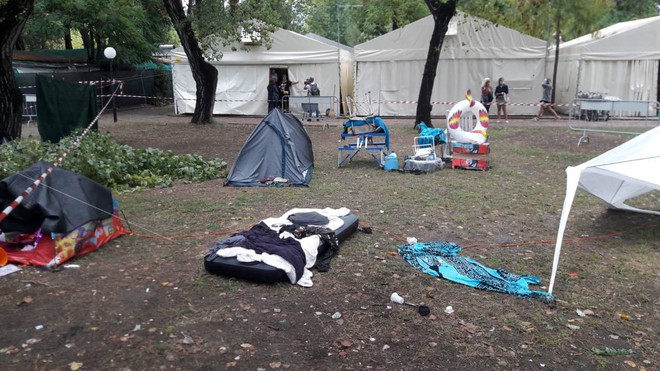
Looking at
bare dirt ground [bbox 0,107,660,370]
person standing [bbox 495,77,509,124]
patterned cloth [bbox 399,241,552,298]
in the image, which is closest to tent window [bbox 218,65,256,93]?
person standing [bbox 495,77,509,124]

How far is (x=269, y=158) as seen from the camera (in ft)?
31.4

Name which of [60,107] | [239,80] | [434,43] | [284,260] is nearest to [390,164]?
[284,260]

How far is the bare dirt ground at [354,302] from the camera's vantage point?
3943 mm

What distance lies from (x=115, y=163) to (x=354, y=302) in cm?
623

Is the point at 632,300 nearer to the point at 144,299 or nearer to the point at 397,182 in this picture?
the point at 144,299

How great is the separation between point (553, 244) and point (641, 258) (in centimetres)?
92

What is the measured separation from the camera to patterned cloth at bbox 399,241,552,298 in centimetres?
513

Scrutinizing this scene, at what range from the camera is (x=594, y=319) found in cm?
463

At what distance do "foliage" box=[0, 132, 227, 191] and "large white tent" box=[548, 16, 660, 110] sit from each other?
15.4m

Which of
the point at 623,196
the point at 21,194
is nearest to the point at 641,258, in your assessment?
the point at 623,196

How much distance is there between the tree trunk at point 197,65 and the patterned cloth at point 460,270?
1259 cm

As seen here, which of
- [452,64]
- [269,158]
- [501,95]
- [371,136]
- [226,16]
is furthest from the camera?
[452,64]

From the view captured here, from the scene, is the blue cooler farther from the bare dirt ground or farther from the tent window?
the tent window

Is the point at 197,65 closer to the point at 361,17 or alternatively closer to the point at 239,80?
the point at 239,80
